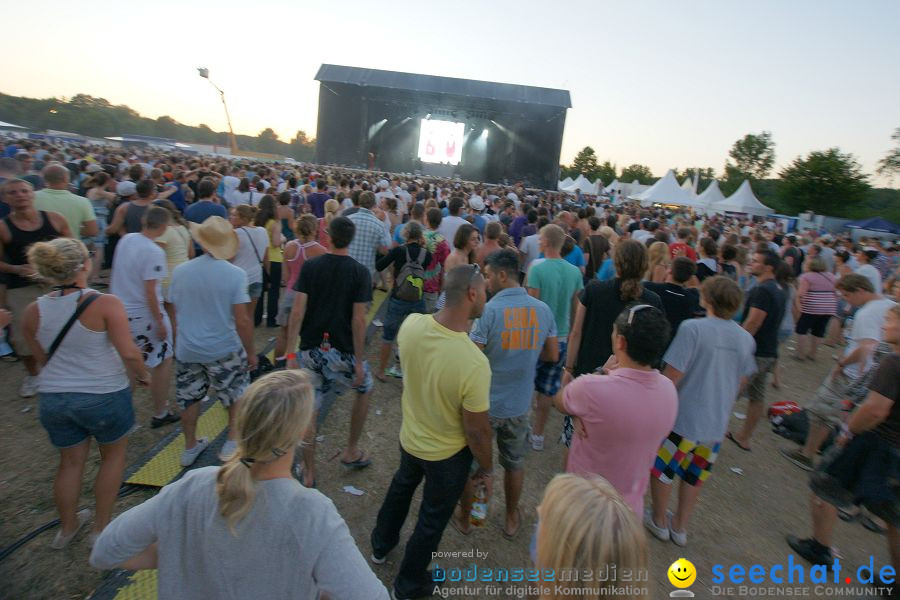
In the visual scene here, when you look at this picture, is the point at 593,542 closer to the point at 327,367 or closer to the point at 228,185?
the point at 327,367

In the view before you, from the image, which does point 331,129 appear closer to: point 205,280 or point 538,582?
point 205,280

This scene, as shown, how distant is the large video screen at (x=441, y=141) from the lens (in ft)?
112

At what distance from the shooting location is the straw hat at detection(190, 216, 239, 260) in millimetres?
A: 3000

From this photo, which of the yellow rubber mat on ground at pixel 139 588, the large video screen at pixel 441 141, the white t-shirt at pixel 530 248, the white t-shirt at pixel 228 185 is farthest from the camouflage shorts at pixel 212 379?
the large video screen at pixel 441 141

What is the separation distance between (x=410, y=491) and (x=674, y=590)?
1.71 m

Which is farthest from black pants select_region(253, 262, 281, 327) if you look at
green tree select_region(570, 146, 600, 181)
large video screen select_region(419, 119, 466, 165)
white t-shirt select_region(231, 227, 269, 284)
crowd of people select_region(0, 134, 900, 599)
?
green tree select_region(570, 146, 600, 181)

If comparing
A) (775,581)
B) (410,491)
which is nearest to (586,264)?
(775,581)

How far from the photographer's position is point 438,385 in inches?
→ 80.1

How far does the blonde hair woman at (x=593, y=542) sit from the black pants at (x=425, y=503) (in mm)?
1185

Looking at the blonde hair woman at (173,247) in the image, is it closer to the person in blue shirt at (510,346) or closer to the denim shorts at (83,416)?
the denim shorts at (83,416)

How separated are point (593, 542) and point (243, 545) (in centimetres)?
83

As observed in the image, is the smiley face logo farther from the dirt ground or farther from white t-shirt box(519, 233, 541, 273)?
white t-shirt box(519, 233, 541, 273)

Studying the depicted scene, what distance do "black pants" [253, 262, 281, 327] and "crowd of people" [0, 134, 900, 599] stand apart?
70 centimetres

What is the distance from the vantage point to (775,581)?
2.90 m
